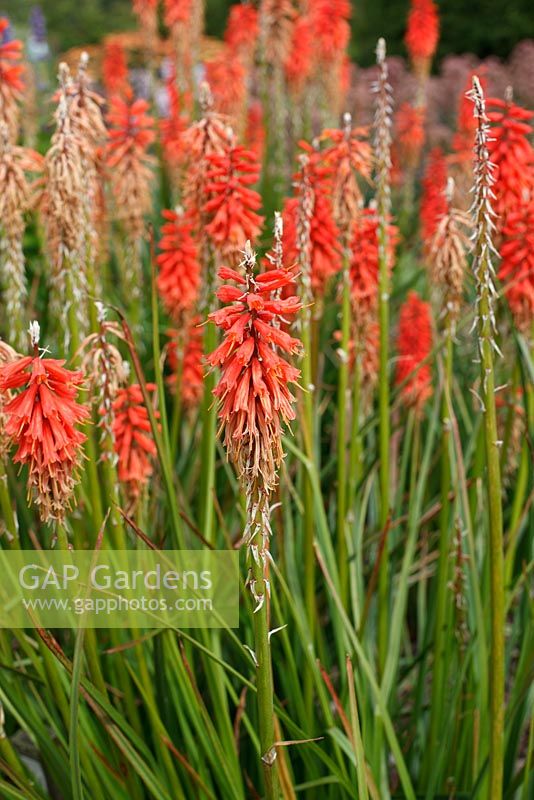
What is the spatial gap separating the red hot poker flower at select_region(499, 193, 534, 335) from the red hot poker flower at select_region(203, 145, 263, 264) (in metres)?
0.82

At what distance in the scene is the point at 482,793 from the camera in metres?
2.45

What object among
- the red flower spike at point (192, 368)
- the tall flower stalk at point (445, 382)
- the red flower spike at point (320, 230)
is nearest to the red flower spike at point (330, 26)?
the red flower spike at point (192, 368)

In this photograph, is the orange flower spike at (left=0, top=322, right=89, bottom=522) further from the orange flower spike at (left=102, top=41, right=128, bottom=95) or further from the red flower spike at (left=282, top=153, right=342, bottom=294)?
the orange flower spike at (left=102, top=41, right=128, bottom=95)

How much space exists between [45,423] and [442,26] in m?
15.6

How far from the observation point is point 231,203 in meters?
2.68

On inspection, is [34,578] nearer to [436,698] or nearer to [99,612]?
[99,612]

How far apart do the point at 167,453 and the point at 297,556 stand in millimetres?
1038

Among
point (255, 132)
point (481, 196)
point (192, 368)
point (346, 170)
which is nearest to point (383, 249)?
point (346, 170)

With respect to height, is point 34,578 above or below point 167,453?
below

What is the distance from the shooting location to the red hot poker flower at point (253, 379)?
1.56 metres

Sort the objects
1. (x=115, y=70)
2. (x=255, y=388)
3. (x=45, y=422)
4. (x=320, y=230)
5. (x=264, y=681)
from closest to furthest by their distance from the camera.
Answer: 1. (x=255, y=388)
2. (x=264, y=681)
3. (x=45, y=422)
4. (x=320, y=230)
5. (x=115, y=70)

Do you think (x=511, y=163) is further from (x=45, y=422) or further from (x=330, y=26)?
(x=330, y=26)

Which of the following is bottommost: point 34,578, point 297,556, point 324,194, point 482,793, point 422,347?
point 482,793

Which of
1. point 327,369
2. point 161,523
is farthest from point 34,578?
point 327,369
